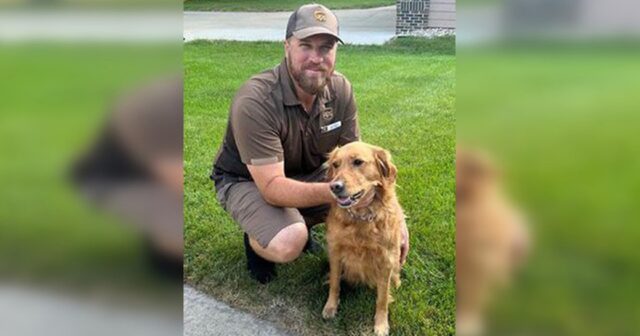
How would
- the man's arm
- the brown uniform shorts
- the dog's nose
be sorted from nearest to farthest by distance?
the dog's nose → the man's arm → the brown uniform shorts

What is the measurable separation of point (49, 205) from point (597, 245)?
2.10 meters

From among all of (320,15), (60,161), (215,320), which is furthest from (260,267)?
(320,15)

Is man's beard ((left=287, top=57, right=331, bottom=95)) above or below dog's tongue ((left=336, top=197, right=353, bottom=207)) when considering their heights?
above

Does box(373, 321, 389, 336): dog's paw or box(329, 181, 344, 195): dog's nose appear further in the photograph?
box(373, 321, 389, 336): dog's paw

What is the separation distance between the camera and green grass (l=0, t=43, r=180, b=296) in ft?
7.59

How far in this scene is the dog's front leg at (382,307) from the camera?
226cm

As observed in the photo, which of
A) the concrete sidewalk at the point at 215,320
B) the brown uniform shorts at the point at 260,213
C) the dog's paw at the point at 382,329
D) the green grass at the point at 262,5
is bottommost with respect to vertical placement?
the concrete sidewalk at the point at 215,320

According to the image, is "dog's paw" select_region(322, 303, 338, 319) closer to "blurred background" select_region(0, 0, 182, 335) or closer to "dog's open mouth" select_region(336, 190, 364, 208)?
"dog's open mouth" select_region(336, 190, 364, 208)

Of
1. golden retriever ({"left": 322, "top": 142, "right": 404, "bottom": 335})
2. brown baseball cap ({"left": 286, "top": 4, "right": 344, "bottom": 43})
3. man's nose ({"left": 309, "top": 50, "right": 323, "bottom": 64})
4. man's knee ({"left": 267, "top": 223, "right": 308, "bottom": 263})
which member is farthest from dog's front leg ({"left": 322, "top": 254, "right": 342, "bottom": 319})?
brown baseball cap ({"left": 286, "top": 4, "right": 344, "bottom": 43})

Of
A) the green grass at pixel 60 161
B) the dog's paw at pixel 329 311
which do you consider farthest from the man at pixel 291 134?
the green grass at pixel 60 161

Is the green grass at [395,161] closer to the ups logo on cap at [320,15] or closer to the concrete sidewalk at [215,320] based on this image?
the concrete sidewalk at [215,320]

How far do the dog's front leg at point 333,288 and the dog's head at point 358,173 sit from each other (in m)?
0.26

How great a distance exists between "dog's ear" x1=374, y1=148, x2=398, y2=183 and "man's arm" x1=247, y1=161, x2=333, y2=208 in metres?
0.21

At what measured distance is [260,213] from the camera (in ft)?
7.70
